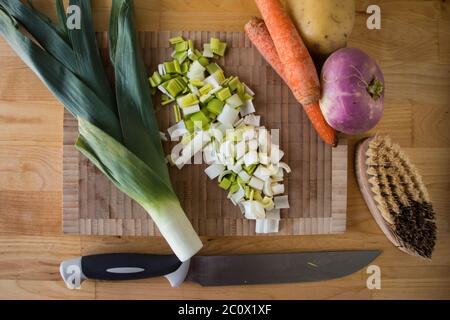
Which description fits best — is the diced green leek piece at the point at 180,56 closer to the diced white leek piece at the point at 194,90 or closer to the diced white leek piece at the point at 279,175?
the diced white leek piece at the point at 194,90

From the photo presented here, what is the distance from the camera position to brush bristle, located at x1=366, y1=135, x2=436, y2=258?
38.4 inches

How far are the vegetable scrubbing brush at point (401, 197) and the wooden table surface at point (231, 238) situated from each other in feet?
0.26

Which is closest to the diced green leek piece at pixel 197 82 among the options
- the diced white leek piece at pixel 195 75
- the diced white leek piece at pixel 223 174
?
the diced white leek piece at pixel 195 75

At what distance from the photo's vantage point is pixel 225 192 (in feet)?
3.31

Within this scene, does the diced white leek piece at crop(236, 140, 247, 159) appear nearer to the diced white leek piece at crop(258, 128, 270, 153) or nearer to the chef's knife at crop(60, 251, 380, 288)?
the diced white leek piece at crop(258, 128, 270, 153)

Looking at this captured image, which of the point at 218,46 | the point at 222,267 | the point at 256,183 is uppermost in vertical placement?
the point at 218,46

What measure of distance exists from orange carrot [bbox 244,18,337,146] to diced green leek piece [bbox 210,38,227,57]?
0.07 metres

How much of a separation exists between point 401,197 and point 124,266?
25.9 inches

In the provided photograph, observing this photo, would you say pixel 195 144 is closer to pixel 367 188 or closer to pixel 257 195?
pixel 257 195

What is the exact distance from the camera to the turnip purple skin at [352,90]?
0.88 m

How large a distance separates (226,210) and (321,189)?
233mm

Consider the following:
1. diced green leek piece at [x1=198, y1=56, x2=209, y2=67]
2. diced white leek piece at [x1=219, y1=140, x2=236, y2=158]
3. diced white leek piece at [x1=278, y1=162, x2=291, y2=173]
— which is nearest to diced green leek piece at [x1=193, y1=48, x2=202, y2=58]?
diced green leek piece at [x1=198, y1=56, x2=209, y2=67]

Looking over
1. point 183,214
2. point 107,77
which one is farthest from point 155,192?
point 107,77

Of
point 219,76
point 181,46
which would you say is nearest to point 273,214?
point 219,76
